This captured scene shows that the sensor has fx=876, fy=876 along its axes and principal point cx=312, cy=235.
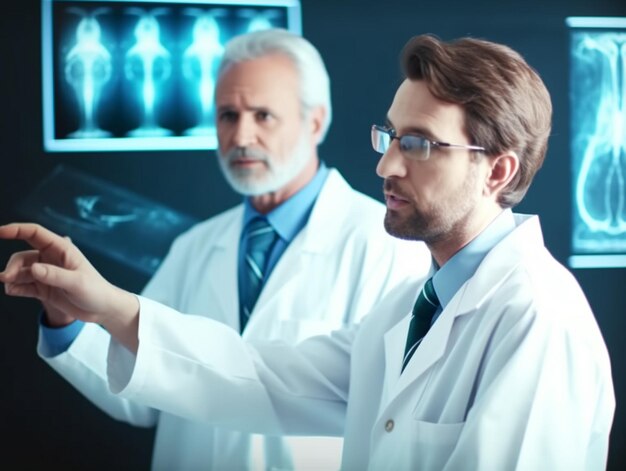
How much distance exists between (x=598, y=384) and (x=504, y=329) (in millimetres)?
142

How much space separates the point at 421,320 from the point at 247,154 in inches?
29.7

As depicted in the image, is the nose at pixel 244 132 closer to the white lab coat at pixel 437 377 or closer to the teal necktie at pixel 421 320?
the white lab coat at pixel 437 377

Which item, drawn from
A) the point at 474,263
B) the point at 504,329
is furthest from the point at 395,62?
the point at 504,329

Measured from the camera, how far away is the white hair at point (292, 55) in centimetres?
192

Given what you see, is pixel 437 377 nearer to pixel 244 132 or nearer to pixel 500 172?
pixel 500 172

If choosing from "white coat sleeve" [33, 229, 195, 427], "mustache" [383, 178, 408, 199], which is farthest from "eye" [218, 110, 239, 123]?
"mustache" [383, 178, 408, 199]

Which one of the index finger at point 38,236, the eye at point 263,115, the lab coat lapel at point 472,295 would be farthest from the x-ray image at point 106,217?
the lab coat lapel at point 472,295

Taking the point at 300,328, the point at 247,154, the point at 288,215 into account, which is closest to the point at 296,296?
the point at 300,328

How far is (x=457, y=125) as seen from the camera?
127cm

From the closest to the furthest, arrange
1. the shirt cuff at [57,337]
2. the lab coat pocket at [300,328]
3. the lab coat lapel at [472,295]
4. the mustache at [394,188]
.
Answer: the lab coat lapel at [472,295]
the mustache at [394,188]
the shirt cuff at [57,337]
the lab coat pocket at [300,328]

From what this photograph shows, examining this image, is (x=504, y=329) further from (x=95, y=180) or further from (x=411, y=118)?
(x=95, y=180)

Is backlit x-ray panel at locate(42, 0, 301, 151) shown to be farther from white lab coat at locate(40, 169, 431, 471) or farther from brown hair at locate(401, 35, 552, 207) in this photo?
brown hair at locate(401, 35, 552, 207)

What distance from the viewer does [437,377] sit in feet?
3.95

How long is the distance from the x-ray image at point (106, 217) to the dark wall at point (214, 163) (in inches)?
0.9
